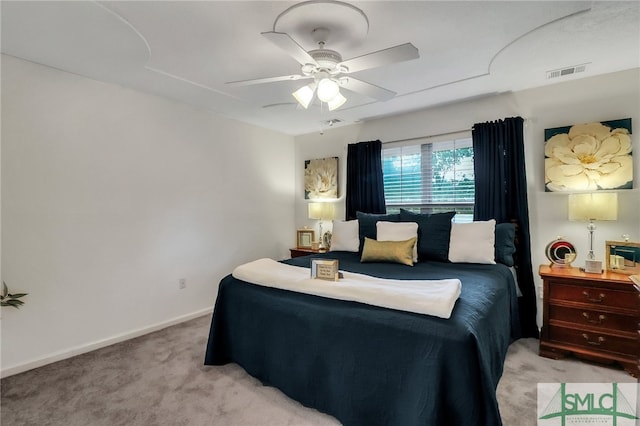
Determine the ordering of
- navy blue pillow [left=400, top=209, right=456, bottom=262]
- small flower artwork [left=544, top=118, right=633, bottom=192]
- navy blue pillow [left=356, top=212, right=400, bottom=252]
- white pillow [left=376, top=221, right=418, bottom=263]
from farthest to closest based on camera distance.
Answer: navy blue pillow [left=356, top=212, right=400, bottom=252]
white pillow [left=376, top=221, right=418, bottom=263]
navy blue pillow [left=400, top=209, right=456, bottom=262]
small flower artwork [left=544, top=118, right=633, bottom=192]

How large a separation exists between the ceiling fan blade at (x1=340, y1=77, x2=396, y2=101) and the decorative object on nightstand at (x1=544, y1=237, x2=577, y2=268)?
2050 millimetres

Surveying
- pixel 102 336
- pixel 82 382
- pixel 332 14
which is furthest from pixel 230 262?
pixel 332 14

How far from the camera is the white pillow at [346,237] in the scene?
3.49m

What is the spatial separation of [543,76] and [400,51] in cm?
200

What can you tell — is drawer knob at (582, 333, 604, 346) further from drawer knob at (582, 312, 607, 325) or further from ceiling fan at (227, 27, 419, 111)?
ceiling fan at (227, 27, 419, 111)

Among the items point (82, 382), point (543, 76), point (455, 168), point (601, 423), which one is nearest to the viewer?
point (601, 423)

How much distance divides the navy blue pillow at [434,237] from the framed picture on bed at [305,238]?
1.79 m

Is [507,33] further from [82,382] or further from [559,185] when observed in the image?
[82,382]

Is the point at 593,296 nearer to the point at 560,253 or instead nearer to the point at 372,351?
the point at 560,253

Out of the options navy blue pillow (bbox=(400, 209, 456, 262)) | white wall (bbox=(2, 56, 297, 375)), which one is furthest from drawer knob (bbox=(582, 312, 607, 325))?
white wall (bbox=(2, 56, 297, 375))

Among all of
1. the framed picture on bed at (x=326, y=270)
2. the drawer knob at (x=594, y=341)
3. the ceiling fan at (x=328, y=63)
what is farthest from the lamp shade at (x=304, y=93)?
the drawer knob at (x=594, y=341)

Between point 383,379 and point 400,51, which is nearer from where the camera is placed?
point 383,379

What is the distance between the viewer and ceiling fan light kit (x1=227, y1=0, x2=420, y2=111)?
1.64 metres

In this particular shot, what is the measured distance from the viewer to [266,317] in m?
2.03
